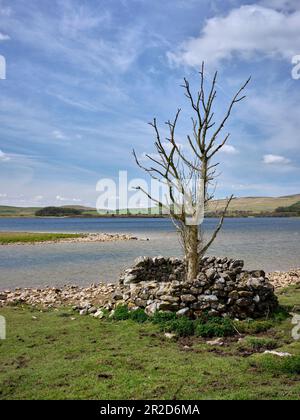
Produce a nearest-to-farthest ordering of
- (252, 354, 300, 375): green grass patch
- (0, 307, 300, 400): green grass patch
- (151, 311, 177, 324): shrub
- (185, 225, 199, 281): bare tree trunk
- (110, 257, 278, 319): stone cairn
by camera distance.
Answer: (0, 307, 300, 400): green grass patch < (252, 354, 300, 375): green grass patch < (151, 311, 177, 324): shrub < (110, 257, 278, 319): stone cairn < (185, 225, 199, 281): bare tree trunk

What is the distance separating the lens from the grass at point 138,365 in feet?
23.8

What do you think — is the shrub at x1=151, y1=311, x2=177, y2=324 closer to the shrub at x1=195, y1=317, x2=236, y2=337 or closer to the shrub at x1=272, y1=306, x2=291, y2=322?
the shrub at x1=195, y1=317, x2=236, y2=337

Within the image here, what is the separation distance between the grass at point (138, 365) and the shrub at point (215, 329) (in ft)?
1.18

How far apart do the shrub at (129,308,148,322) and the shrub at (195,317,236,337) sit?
72.8 inches

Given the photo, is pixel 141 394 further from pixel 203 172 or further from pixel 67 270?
pixel 67 270

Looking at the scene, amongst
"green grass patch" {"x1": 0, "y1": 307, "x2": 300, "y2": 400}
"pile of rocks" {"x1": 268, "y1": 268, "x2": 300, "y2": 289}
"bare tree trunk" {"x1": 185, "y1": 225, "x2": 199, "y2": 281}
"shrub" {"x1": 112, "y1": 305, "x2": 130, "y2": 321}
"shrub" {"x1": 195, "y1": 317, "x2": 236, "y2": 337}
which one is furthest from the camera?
"pile of rocks" {"x1": 268, "y1": 268, "x2": 300, "y2": 289}

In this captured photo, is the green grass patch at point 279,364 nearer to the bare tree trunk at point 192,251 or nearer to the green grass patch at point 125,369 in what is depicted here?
the green grass patch at point 125,369

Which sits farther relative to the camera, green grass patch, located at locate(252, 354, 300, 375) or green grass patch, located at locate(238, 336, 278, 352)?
green grass patch, located at locate(238, 336, 278, 352)

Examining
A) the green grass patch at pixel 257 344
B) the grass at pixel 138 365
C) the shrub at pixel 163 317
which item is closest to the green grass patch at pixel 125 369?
the grass at pixel 138 365

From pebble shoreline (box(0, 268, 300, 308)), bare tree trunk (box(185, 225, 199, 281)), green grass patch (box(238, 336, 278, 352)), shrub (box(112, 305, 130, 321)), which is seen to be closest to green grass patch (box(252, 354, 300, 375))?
green grass patch (box(238, 336, 278, 352))

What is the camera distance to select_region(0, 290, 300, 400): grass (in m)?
7.25

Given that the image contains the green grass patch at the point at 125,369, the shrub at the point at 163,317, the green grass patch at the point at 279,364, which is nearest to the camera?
the green grass patch at the point at 125,369

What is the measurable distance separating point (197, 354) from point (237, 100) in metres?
10.0
